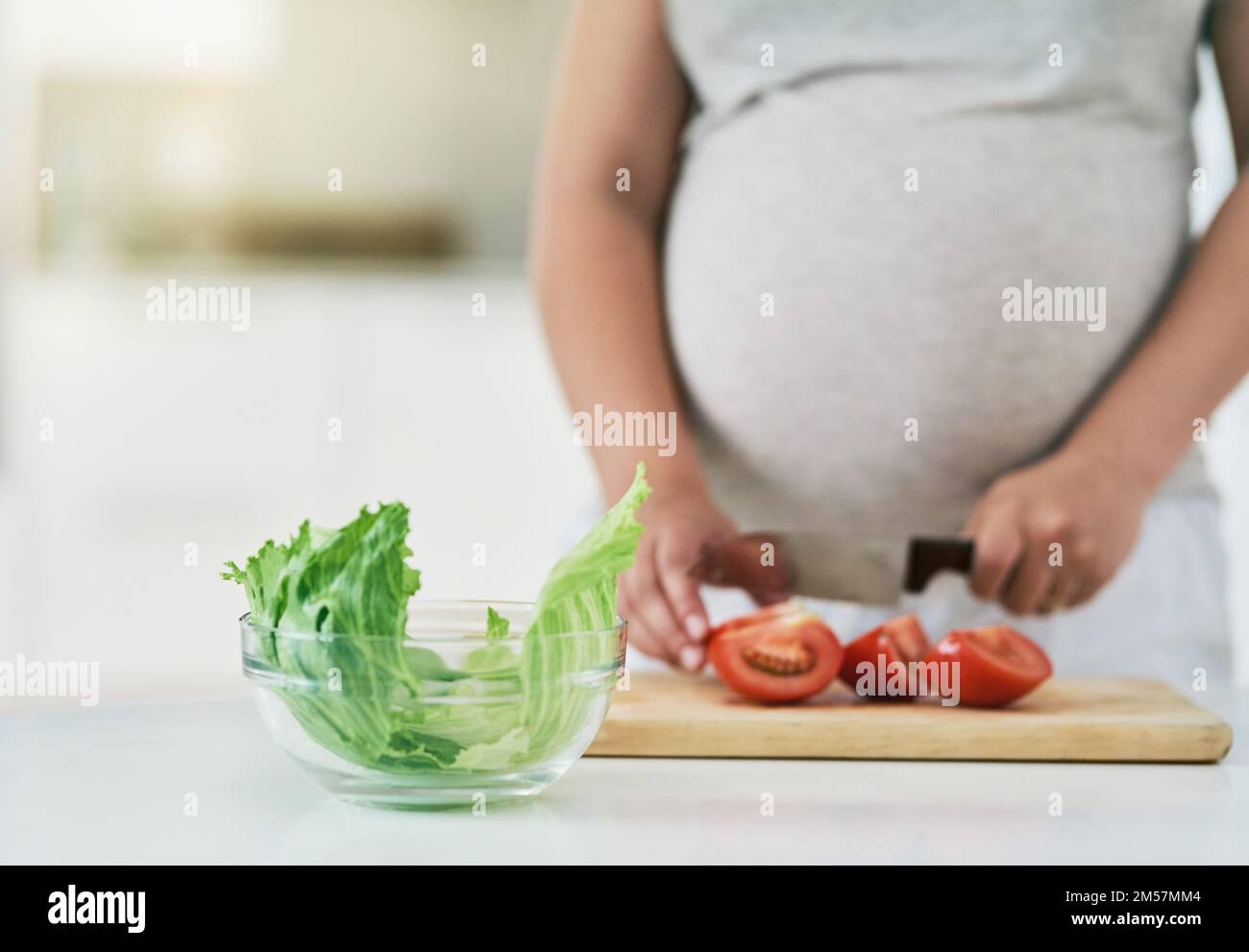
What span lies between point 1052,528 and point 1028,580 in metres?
0.04

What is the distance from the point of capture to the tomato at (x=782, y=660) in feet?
2.77

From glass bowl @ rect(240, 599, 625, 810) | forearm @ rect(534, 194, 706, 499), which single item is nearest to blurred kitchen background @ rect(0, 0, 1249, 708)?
forearm @ rect(534, 194, 706, 499)

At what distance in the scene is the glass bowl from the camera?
0.56 m

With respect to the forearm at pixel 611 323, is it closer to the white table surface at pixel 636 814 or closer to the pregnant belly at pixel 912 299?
the pregnant belly at pixel 912 299

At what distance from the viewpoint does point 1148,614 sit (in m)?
1.20

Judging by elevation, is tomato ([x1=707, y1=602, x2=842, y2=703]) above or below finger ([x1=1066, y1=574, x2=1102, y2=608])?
below

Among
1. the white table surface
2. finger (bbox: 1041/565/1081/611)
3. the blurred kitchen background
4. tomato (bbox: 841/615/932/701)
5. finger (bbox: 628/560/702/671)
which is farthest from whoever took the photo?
the blurred kitchen background

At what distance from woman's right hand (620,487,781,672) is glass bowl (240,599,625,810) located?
362 millimetres

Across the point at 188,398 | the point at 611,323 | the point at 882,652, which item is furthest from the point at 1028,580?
the point at 188,398

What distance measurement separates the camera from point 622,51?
Result: 1.24 m

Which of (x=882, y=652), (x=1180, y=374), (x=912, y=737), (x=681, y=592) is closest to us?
(x=912, y=737)

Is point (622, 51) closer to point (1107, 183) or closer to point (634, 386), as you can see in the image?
point (634, 386)

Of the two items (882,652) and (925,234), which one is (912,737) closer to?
(882,652)

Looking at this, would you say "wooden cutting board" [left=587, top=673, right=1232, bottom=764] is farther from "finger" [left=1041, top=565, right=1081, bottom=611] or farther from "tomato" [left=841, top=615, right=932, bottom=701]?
"finger" [left=1041, top=565, right=1081, bottom=611]
